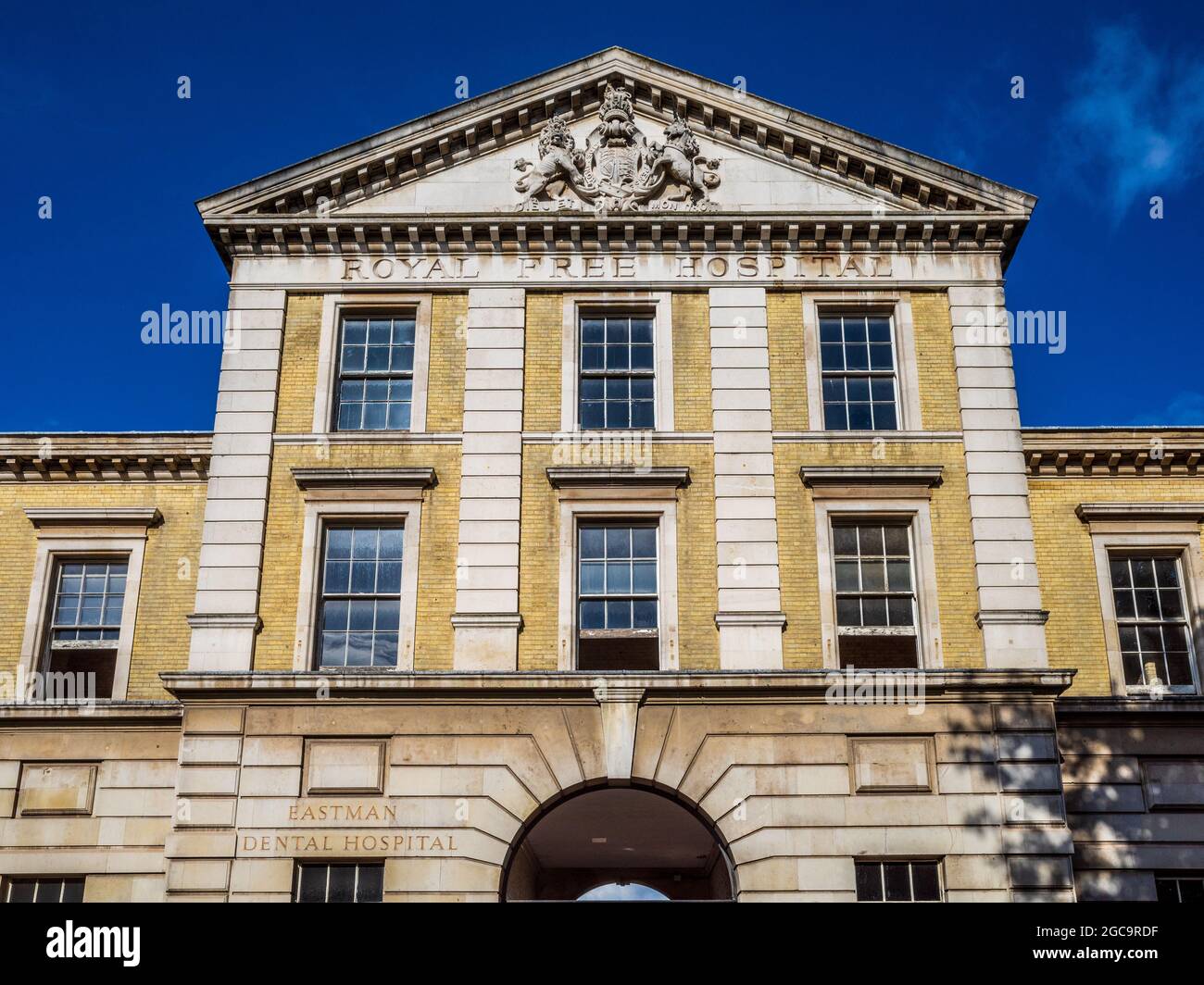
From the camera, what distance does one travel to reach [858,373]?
23.3m

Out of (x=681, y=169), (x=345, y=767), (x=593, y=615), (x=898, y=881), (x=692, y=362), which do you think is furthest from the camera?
(x=681, y=169)

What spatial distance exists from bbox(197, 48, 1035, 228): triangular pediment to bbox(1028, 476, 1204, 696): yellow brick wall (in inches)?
192

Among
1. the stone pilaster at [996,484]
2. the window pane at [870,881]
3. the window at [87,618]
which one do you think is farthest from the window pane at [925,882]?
the window at [87,618]

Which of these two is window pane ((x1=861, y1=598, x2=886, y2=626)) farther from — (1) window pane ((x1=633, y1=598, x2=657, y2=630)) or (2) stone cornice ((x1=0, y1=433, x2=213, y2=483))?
(2) stone cornice ((x1=0, y1=433, x2=213, y2=483))

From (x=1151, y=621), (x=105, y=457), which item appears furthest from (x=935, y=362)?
(x=105, y=457)

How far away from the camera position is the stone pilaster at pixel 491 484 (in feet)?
69.0

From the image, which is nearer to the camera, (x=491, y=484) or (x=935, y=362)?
(x=491, y=484)

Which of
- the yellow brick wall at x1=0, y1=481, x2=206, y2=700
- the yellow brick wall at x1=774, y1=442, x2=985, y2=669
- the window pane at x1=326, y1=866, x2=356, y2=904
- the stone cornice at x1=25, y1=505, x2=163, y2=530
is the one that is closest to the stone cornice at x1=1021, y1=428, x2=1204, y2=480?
the yellow brick wall at x1=774, y1=442, x2=985, y2=669

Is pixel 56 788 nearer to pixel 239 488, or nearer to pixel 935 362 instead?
pixel 239 488

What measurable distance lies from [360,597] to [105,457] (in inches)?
219

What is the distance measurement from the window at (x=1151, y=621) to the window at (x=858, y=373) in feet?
15.5

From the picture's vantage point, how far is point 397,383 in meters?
23.3
